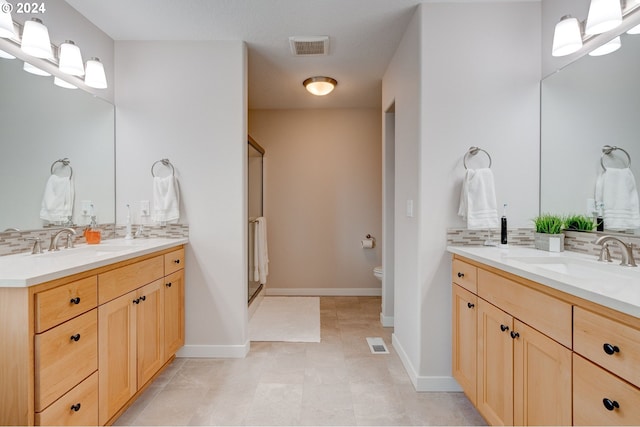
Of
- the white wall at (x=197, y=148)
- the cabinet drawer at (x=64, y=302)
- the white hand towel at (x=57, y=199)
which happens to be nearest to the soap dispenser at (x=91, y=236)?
the white hand towel at (x=57, y=199)

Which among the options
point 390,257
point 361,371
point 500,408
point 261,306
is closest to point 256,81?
point 390,257

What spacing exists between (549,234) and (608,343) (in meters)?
1.12

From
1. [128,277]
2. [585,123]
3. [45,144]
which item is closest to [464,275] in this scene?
[585,123]

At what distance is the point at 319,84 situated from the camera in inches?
129

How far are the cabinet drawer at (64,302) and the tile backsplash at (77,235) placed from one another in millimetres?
646

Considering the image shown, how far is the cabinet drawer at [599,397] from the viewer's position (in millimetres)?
856

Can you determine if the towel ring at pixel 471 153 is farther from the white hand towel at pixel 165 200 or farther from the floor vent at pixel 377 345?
the white hand towel at pixel 165 200

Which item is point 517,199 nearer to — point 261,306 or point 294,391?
point 294,391

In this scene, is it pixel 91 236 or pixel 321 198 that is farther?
pixel 321 198

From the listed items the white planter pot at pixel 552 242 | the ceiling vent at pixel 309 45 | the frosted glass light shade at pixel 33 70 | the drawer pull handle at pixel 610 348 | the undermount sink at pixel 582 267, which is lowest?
the drawer pull handle at pixel 610 348

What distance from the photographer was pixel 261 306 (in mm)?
3879

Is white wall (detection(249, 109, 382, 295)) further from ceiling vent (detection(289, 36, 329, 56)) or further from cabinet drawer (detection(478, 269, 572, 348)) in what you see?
cabinet drawer (detection(478, 269, 572, 348))

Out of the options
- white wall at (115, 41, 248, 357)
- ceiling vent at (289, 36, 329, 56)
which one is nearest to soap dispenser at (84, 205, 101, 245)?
white wall at (115, 41, 248, 357)

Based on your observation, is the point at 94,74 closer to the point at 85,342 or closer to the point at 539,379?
the point at 85,342
